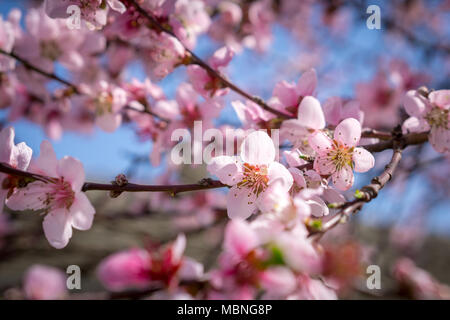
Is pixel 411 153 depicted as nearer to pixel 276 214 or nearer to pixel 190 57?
pixel 190 57

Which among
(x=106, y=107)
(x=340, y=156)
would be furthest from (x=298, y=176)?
(x=106, y=107)

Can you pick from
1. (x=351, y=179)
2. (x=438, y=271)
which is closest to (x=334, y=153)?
(x=351, y=179)

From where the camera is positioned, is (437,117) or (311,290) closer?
(311,290)

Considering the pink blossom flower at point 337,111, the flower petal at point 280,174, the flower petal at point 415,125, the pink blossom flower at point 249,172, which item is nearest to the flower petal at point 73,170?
the pink blossom flower at point 249,172

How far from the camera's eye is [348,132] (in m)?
0.72

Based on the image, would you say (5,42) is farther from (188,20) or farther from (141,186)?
(141,186)

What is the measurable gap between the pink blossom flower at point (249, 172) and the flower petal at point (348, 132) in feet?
0.55

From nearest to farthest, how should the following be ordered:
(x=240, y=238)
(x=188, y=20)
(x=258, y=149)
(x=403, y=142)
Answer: (x=240, y=238) → (x=258, y=149) → (x=403, y=142) → (x=188, y=20)

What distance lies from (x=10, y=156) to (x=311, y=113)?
690mm

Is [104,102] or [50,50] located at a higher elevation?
[50,50]

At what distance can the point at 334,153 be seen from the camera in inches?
29.4
